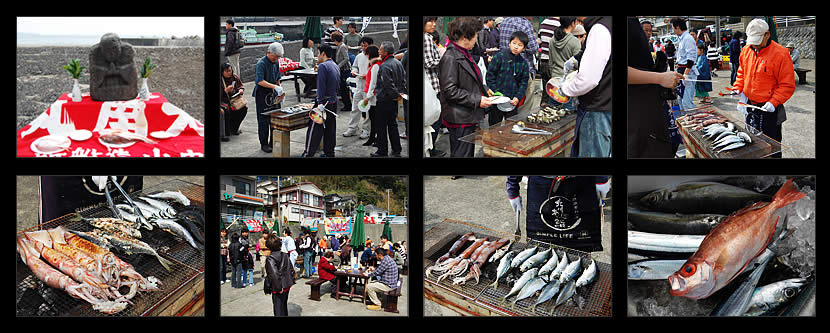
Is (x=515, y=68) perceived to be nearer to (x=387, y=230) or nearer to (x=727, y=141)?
(x=387, y=230)

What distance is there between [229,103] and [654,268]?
366 centimetres

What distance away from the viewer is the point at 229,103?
6.38m

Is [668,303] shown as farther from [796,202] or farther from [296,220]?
[296,220]

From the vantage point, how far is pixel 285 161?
6422 mm

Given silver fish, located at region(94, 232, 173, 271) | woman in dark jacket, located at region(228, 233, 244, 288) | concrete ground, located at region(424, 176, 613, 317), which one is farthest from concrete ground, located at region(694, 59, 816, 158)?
silver fish, located at region(94, 232, 173, 271)

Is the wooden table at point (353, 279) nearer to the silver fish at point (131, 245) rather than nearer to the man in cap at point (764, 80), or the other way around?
the silver fish at point (131, 245)

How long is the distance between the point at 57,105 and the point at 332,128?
2212 mm

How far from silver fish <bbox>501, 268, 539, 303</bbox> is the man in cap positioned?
214cm

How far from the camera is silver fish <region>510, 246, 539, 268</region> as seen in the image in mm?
6371

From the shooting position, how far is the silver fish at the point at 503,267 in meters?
6.38

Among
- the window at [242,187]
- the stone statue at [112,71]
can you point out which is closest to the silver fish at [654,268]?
the window at [242,187]

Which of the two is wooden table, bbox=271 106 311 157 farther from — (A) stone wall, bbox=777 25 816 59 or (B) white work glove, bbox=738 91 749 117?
(A) stone wall, bbox=777 25 816 59

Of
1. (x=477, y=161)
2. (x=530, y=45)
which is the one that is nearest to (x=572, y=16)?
(x=530, y=45)

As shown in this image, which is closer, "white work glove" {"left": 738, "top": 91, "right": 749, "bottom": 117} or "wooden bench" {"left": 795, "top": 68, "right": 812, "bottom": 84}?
"wooden bench" {"left": 795, "top": 68, "right": 812, "bottom": 84}
